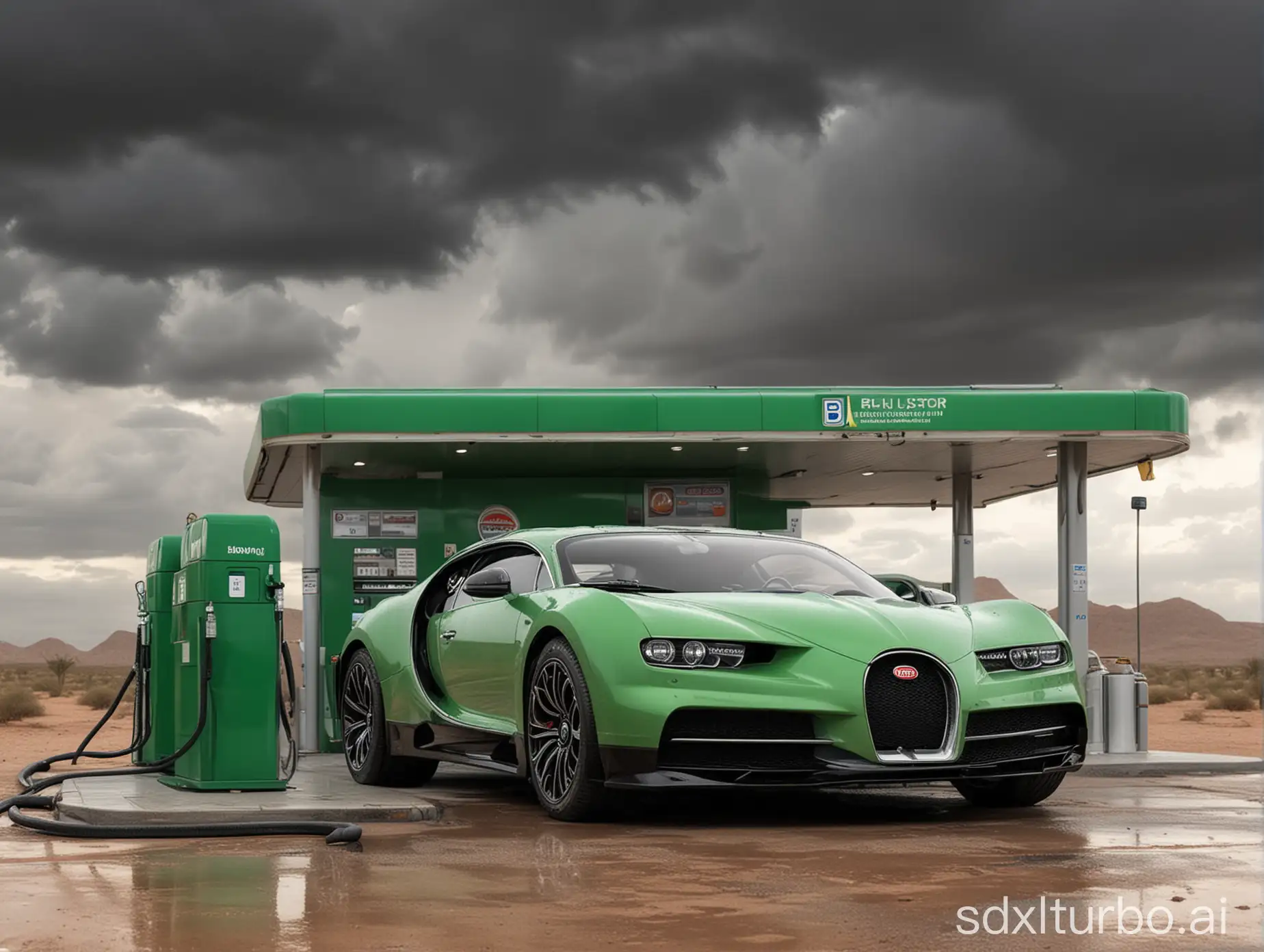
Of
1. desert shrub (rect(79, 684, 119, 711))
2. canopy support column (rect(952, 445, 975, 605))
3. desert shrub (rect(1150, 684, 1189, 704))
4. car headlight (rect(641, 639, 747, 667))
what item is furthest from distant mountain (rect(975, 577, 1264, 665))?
car headlight (rect(641, 639, 747, 667))

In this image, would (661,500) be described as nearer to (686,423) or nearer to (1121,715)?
(686,423)

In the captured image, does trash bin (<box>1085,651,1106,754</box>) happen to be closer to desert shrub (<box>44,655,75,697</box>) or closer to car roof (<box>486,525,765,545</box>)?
car roof (<box>486,525,765,545</box>)

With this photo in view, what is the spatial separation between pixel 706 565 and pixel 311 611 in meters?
7.75

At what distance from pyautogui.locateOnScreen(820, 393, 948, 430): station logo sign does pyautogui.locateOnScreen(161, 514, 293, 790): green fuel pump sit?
24.5 feet

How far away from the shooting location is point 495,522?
1816 centimetres

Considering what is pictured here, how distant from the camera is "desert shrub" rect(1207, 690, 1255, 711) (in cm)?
3930

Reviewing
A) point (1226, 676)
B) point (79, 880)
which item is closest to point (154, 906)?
point (79, 880)

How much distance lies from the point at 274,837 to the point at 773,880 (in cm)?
276

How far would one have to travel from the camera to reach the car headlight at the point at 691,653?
807 centimetres

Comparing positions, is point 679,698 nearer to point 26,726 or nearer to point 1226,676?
point 26,726

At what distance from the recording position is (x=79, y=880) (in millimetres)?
6473

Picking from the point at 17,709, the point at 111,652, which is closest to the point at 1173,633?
the point at 111,652

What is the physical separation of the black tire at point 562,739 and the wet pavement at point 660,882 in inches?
5.7

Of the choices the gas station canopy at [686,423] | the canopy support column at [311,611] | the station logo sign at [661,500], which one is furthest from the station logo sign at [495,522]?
the canopy support column at [311,611]
